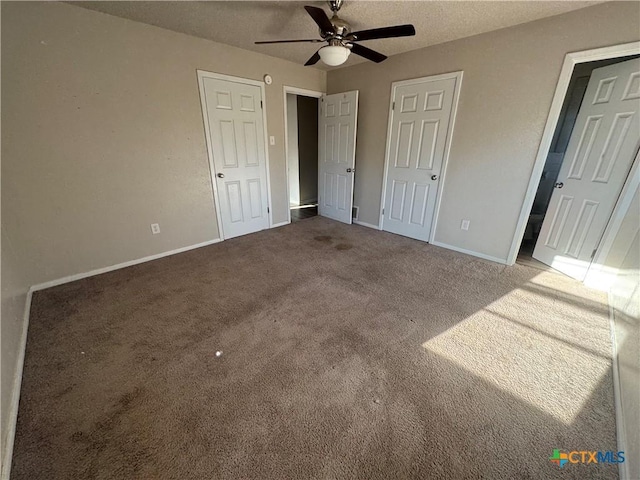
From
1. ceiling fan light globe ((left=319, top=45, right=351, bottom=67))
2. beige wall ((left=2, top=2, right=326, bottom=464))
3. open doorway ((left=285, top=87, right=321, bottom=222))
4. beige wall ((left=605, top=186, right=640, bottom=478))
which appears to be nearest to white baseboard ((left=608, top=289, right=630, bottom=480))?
beige wall ((left=605, top=186, right=640, bottom=478))

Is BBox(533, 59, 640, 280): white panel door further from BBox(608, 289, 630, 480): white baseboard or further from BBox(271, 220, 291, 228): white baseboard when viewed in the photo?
BBox(271, 220, 291, 228): white baseboard

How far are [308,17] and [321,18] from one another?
77cm

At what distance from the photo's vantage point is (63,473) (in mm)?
1075

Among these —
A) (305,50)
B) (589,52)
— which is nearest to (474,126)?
(589,52)

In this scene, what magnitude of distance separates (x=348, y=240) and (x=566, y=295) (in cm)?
230

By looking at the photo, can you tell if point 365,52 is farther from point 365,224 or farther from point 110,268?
point 110,268

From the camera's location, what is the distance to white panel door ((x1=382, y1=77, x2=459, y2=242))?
3018 millimetres

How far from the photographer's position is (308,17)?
2.27 m

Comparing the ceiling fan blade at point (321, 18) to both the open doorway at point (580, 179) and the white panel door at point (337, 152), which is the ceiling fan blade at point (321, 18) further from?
the open doorway at point (580, 179)

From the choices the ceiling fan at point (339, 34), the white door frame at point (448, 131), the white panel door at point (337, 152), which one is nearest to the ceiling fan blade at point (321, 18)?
the ceiling fan at point (339, 34)

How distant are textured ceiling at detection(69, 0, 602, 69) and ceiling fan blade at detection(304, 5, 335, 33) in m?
0.45

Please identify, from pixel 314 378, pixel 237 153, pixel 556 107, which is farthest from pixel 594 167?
pixel 237 153

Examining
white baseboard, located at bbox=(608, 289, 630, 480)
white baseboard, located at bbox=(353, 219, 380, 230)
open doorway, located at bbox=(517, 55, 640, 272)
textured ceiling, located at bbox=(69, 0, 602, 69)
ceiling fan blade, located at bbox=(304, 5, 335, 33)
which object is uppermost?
textured ceiling, located at bbox=(69, 0, 602, 69)

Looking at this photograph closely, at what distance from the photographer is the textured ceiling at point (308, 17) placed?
6.79 feet
